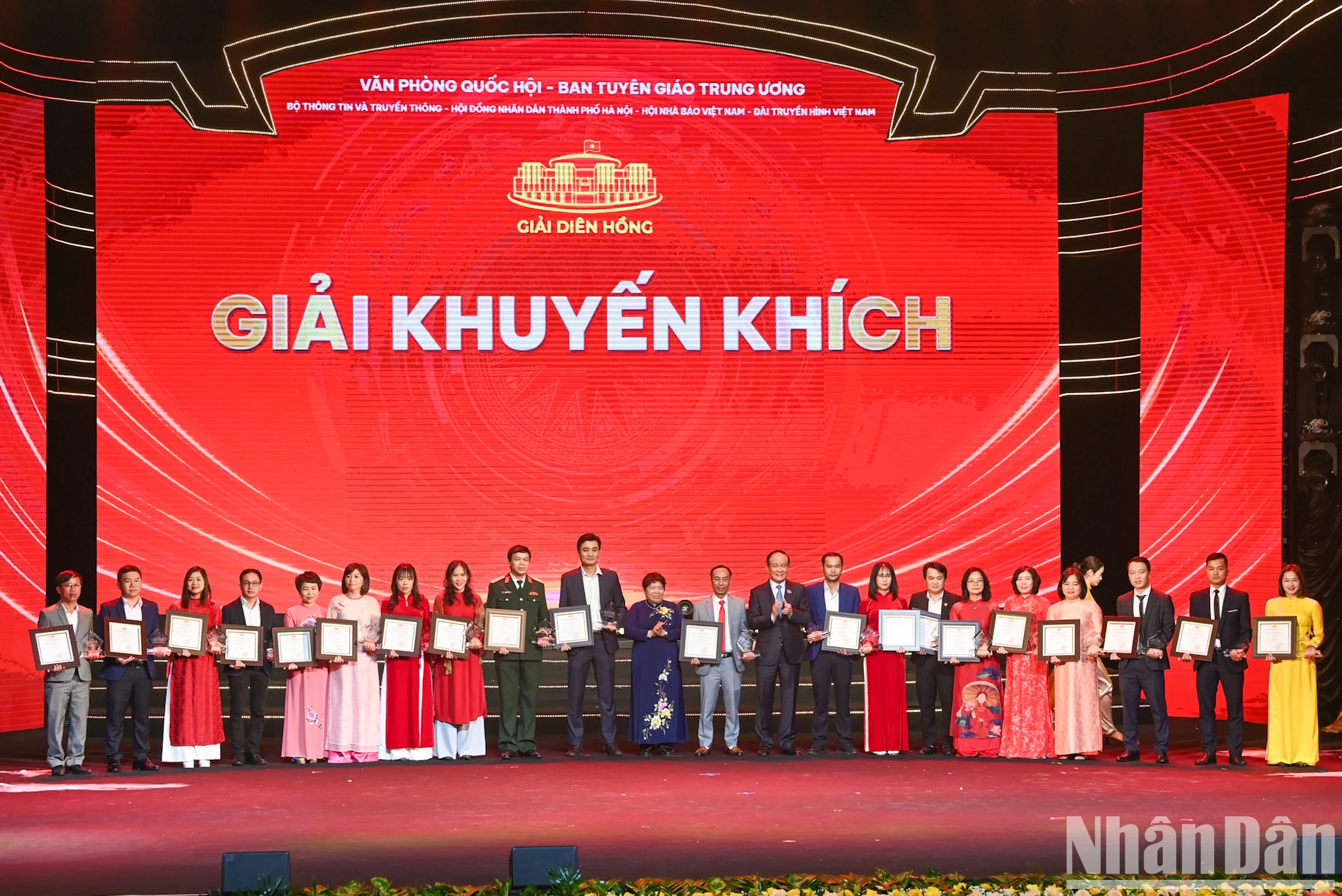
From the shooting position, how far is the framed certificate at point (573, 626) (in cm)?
935

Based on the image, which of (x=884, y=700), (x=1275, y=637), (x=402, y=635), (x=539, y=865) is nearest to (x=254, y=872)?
(x=539, y=865)

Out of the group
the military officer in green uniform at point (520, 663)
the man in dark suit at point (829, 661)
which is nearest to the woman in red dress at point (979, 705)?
the man in dark suit at point (829, 661)

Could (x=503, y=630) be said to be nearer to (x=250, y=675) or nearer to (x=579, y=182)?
(x=250, y=675)

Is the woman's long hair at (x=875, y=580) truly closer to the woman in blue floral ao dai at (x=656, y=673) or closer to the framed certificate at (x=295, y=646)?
the woman in blue floral ao dai at (x=656, y=673)

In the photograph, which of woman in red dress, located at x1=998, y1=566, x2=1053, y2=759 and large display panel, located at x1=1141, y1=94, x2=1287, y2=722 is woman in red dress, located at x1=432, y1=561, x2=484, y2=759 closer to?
woman in red dress, located at x1=998, y1=566, x2=1053, y2=759

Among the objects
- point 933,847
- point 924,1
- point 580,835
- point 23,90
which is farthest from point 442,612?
point 924,1

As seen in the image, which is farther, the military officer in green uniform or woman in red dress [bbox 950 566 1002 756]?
the military officer in green uniform

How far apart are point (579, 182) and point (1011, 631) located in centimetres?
452

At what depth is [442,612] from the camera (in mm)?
9336

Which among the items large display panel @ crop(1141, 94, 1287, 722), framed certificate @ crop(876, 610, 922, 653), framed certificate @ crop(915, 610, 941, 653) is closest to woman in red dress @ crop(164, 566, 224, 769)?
framed certificate @ crop(876, 610, 922, 653)

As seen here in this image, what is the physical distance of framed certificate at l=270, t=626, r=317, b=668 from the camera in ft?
29.7

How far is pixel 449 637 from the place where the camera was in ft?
30.1

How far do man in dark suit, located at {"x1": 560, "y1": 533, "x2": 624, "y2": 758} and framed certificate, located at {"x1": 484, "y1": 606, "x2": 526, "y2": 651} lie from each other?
0.30 meters

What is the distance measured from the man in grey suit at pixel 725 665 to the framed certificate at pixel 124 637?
3.43 metres
